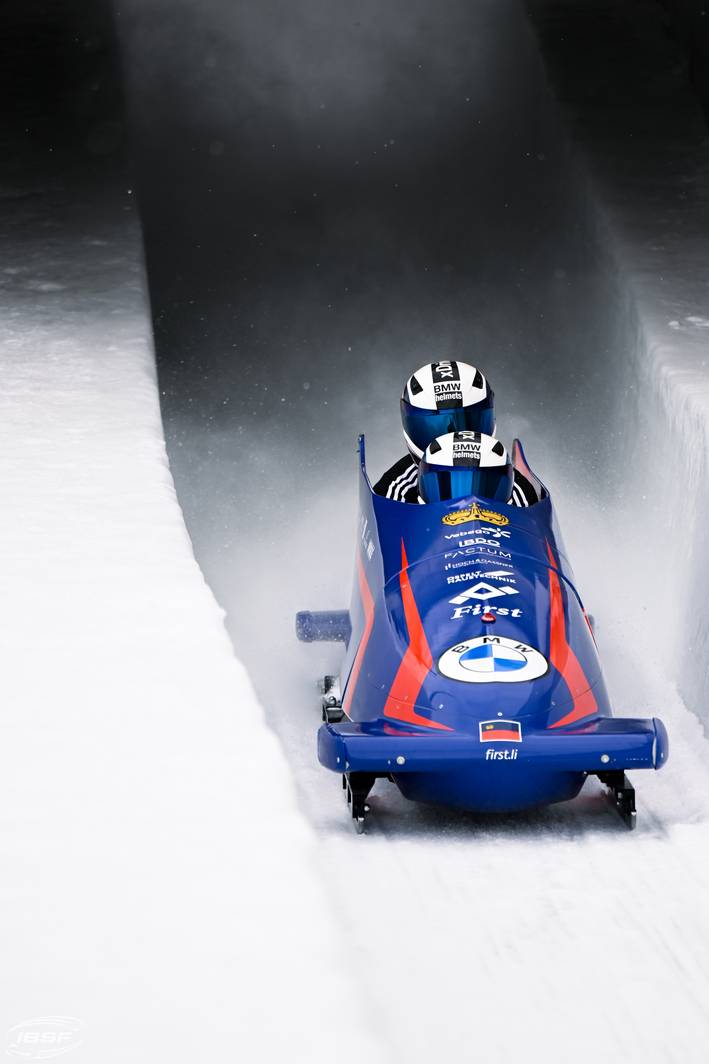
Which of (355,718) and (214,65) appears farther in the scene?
(214,65)

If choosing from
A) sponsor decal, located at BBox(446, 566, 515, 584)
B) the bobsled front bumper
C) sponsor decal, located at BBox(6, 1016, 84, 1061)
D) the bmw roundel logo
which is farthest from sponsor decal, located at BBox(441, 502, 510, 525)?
sponsor decal, located at BBox(6, 1016, 84, 1061)

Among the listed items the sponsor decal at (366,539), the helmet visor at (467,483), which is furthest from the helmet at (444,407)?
the helmet visor at (467,483)

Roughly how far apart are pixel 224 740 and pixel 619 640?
3313mm

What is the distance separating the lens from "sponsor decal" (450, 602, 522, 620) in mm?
4488

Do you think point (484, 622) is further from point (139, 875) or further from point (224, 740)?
point (139, 875)

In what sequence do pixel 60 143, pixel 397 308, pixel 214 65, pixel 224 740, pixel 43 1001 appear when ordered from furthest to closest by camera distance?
1. pixel 214 65
2. pixel 397 308
3. pixel 60 143
4. pixel 224 740
5. pixel 43 1001

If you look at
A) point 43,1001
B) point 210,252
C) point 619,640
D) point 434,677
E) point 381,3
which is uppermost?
point 381,3

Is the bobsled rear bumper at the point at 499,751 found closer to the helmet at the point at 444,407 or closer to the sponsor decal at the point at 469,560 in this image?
the sponsor decal at the point at 469,560

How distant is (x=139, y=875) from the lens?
255cm

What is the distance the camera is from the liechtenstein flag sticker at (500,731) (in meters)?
4.07

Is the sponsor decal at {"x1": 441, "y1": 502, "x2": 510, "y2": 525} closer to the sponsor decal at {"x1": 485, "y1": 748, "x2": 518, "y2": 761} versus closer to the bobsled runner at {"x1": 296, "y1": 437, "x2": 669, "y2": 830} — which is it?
the bobsled runner at {"x1": 296, "y1": 437, "x2": 669, "y2": 830}

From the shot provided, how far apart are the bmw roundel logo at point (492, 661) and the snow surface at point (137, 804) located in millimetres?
831

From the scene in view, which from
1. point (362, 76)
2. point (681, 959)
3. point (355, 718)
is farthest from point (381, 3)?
point (681, 959)

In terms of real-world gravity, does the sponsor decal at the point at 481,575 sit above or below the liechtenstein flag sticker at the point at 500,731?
above
